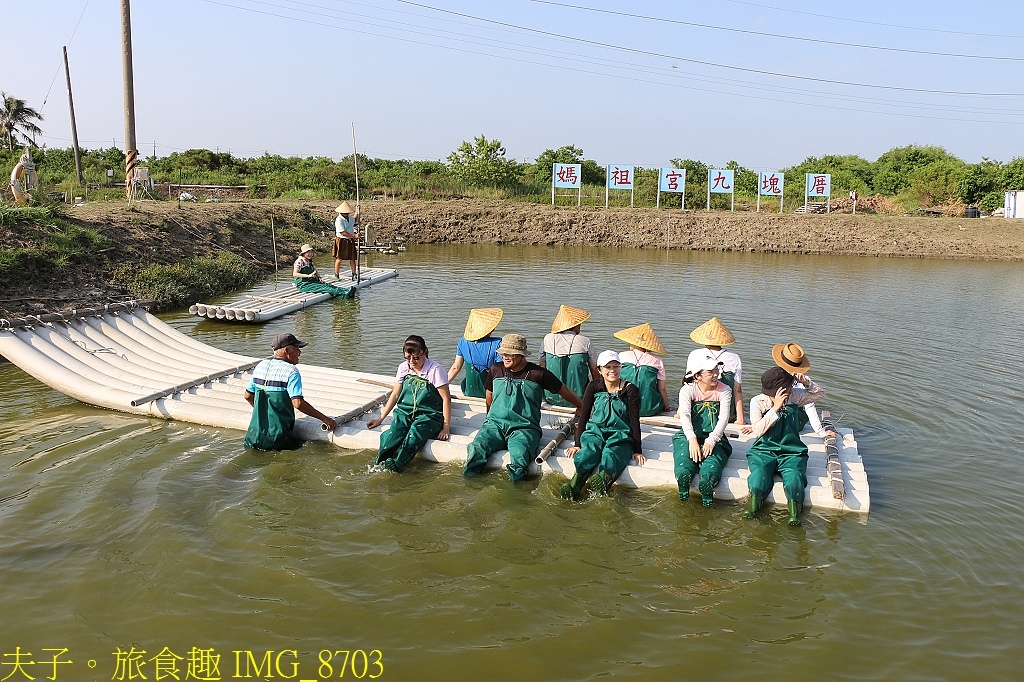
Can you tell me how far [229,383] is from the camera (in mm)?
8695

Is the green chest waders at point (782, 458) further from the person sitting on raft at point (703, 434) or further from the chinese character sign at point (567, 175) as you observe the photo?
the chinese character sign at point (567, 175)

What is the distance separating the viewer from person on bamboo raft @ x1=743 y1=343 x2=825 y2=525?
5707 mm

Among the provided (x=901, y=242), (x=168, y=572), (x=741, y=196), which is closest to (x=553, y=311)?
(x=168, y=572)

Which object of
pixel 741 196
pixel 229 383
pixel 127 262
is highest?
pixel 741 196

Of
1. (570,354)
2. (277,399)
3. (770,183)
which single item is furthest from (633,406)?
(770,183)

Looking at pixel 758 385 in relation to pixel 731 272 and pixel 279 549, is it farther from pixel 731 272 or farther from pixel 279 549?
pixel 731 272

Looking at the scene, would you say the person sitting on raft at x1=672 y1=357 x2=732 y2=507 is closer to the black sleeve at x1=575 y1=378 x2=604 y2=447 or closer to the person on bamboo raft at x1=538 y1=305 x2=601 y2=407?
the black sleeve at x1=575 y1=378 x2=604 y2=447

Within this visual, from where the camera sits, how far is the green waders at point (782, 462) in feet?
18.7

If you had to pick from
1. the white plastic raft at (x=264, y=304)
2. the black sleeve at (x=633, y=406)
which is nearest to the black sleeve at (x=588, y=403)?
the black sleeve at (x=633, y=406)

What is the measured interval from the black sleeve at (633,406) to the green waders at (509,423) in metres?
0.83

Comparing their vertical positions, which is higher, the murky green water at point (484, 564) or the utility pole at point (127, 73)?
the utility pole at point (127, 73)

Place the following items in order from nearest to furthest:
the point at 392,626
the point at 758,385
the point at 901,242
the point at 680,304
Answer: the point at 392,626 → the point at 758,385 → the point at 680,304 → the point at 901,242

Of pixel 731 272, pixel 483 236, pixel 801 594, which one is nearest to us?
pixel 801 594

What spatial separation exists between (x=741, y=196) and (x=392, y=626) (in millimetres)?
41443
